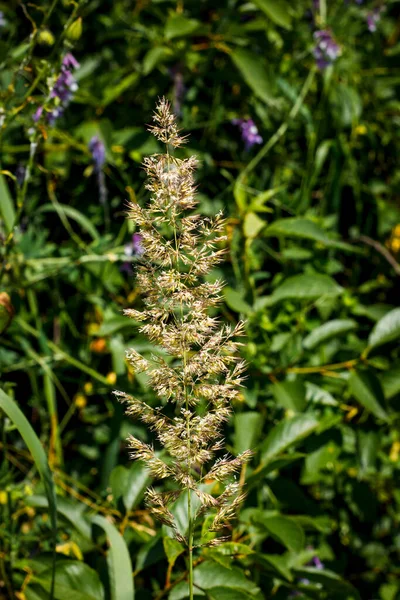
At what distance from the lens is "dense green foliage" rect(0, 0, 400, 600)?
1.72 m

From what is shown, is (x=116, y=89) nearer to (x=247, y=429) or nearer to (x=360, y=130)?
(x=360, y=130)

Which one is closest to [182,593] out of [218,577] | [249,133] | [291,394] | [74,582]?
[218,577]

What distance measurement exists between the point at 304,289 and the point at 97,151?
67 cm

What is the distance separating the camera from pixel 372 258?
2428mm

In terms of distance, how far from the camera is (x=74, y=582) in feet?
4.63

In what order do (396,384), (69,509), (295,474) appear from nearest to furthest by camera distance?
(69,509)
(396,384)
(295,474)

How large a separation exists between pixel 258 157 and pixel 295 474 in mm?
901

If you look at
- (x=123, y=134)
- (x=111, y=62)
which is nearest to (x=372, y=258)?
(x=123, y=134)

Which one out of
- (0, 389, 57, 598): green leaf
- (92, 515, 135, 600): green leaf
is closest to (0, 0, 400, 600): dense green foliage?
(92, 515, 135, 600): green leaf

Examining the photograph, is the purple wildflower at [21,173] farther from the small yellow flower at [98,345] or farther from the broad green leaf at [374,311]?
the broad green leaf at [374,311]

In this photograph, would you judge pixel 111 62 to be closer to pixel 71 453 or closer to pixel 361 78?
pixel 361 78

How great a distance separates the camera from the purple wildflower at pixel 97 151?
208cm

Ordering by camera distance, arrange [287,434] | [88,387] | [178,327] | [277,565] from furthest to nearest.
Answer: [88,387] → [287,434] → [277,565] → [178,327]

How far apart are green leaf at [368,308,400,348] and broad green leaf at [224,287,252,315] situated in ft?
1.06
